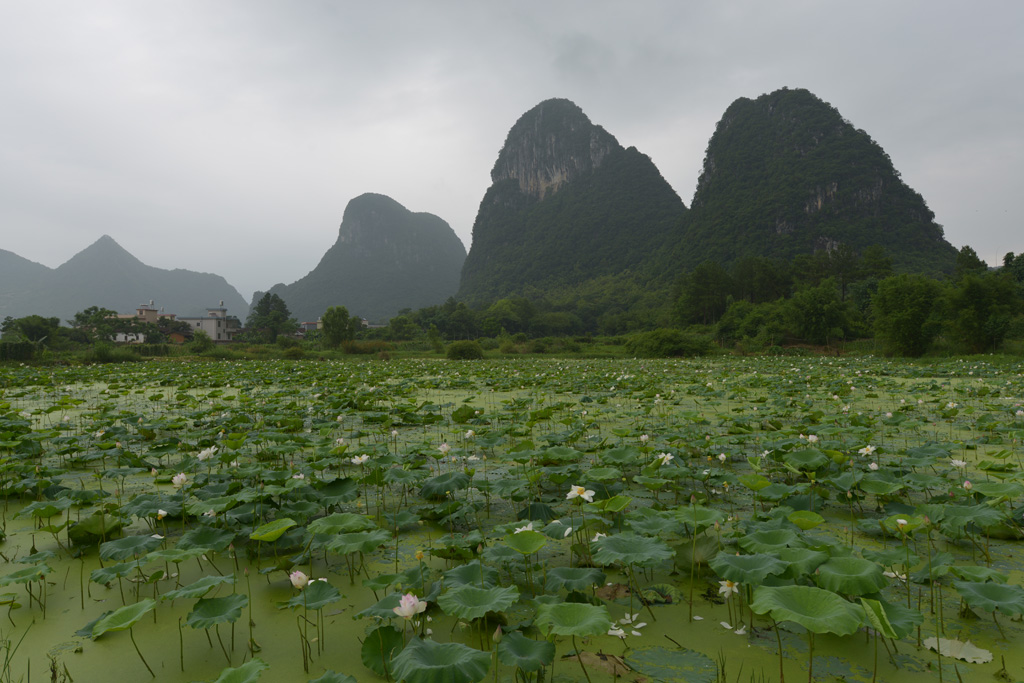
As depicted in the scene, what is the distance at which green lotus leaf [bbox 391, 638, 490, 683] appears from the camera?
1.21 meters

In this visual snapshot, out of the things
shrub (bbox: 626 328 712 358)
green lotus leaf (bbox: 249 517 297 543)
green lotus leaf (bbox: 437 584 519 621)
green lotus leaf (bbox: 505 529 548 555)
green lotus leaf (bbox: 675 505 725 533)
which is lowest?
green lotus leaf (bbox: 437 584 519 621)

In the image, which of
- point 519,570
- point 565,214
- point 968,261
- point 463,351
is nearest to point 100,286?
point 565,214

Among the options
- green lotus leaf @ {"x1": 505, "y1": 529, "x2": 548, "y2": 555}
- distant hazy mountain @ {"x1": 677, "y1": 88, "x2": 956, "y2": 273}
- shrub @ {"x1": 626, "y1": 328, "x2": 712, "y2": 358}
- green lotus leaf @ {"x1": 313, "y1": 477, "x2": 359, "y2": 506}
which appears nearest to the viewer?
green lotus leaf @ {"x1": 505, "y1": 529, "x2": 548, "y2": 555}

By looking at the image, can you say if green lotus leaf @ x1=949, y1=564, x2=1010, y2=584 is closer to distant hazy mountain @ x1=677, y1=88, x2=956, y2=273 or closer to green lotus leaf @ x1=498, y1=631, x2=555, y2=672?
green lotus leaf @ x1=498, y1=631, x2=555, y2=672

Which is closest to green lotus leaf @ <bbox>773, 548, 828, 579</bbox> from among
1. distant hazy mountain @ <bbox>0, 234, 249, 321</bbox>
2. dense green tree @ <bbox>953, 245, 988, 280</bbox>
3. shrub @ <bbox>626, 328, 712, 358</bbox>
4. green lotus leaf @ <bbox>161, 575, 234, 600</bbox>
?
green lotus leaf @ <bbox>161, 575, 234, 600</bbox>

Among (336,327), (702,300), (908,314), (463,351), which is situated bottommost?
(463,351)

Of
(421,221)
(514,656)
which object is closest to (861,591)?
(514,656)

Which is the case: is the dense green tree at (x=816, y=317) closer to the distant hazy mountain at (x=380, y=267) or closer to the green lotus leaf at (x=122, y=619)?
the green lotus leaf at (x=122, y=619)

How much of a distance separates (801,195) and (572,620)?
8016 cm

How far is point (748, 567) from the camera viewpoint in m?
1.72

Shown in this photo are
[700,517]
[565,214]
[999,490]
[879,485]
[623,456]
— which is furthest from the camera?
[565,214]

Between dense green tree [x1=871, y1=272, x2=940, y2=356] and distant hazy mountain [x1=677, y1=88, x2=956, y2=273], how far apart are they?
38.3 meters

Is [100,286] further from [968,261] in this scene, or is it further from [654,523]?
[968,261]

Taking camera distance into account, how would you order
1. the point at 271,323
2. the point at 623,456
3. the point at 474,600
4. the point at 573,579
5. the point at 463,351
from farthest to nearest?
the point at 271,323 → the point at 463,351 → the point at 623,456 → the point at 573,579 → the point at 474,600
